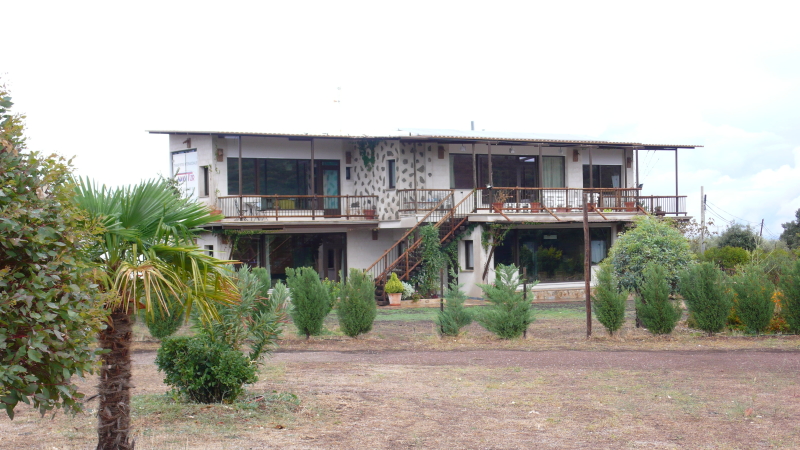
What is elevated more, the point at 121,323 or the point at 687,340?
the point at 121,323

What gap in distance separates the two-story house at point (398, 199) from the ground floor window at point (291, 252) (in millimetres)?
39

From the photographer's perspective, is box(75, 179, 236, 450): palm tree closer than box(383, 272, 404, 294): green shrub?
Yes

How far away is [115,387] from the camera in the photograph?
6.50 metres

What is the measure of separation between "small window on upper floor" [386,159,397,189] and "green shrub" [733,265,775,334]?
1436cm

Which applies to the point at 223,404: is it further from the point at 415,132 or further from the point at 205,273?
the point at 415,132

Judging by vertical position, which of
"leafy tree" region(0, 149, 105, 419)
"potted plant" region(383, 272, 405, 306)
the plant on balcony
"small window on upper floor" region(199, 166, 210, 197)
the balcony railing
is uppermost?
the plant on balcony

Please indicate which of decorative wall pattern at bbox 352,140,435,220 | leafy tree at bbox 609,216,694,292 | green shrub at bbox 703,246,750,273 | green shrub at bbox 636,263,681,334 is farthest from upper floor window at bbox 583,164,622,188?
green shrub at bbox 636,263,681,334

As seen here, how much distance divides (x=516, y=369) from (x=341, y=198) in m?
18.1

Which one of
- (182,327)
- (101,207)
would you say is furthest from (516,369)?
(182,327)

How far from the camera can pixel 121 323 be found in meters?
6.59

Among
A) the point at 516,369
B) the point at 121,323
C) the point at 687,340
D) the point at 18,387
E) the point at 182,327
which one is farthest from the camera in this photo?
the point at 182,327

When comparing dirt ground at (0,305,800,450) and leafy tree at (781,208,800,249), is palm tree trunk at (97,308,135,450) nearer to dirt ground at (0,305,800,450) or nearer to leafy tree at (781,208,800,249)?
dirt ground at (0,305,800,450)

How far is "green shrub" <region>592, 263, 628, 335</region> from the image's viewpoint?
50.2 ft

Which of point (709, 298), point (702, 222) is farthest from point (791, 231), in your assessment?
point (709, 298)
